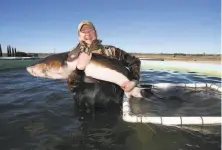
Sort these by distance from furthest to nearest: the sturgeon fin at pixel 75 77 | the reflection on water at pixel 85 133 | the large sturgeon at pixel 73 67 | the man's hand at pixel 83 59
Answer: the sturgeon fin at pixel 75 77
the large sturgeon at pixel 73 67
the man's hand at pixel 83 59
the reflection on water at pixel 85 133

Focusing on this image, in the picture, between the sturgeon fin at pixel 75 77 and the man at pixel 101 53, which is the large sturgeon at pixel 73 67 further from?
the man at pixel 101 53

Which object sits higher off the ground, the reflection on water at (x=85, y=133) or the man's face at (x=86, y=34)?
the man's face at (x=86, y=34)

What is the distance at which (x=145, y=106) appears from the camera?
5.72 meters

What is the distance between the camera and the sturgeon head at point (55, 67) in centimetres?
422

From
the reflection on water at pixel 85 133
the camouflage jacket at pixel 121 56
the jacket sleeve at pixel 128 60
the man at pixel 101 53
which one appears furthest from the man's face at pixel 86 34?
the reflection on water at pixel 85 133

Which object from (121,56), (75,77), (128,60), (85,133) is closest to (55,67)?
(75,77)

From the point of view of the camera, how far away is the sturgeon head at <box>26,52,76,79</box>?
166 inches

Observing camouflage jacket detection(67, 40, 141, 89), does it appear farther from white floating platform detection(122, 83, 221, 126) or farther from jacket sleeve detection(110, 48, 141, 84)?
white floating platform detection(122, 83, 221, 126)

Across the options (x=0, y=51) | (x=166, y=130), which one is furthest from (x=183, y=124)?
(x=0, y=51)

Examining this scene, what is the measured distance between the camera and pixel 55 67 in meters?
4.22

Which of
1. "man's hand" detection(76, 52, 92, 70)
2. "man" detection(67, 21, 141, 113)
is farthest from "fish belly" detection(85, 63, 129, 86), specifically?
"man" detection(67, 21, 141, 113)

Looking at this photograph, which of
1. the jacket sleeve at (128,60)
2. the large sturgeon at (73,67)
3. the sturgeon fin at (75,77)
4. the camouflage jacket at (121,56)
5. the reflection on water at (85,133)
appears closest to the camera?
the reflection on water at (85,133)

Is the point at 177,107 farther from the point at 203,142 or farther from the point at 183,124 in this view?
the point at 203,142

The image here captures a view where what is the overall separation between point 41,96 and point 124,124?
409 cm
